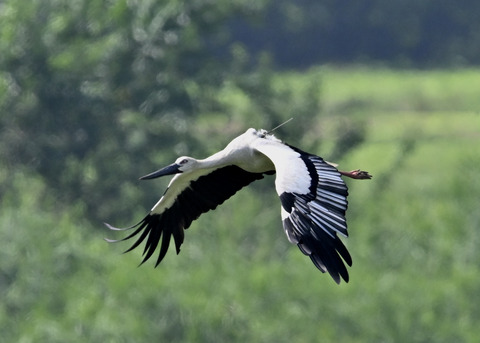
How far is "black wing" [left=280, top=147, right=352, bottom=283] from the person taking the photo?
10.2 m

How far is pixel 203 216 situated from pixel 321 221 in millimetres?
19010

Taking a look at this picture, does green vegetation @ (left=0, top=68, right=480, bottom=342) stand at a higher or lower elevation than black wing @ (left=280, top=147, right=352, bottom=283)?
lower

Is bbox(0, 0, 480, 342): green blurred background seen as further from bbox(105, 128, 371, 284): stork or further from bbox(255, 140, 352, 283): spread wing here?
bbox(255, 140, 352, 283): spread wing

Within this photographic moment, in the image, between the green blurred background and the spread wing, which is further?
the green blurred background

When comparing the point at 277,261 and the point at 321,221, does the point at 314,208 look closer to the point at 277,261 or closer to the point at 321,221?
the point at 321,221

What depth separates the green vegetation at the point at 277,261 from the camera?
84.2ft

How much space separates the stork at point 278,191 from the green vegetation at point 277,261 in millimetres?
12225

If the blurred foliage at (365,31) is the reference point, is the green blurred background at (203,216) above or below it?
above

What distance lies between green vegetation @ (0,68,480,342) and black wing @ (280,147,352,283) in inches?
542

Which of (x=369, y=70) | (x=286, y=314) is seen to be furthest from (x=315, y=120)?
Result: (x=369, y=70)

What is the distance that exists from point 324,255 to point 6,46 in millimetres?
22674

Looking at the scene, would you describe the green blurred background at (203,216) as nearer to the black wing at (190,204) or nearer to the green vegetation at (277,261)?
the green vegetation at (277,261)

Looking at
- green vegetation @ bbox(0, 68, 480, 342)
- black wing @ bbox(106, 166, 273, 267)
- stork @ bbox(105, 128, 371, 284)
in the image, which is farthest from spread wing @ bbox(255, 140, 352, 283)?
green vegetation @ bbox(0, 68, 480, 342)

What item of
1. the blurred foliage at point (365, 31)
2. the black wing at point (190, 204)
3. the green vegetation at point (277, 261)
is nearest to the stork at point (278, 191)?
the black wing at point (190, 204)
